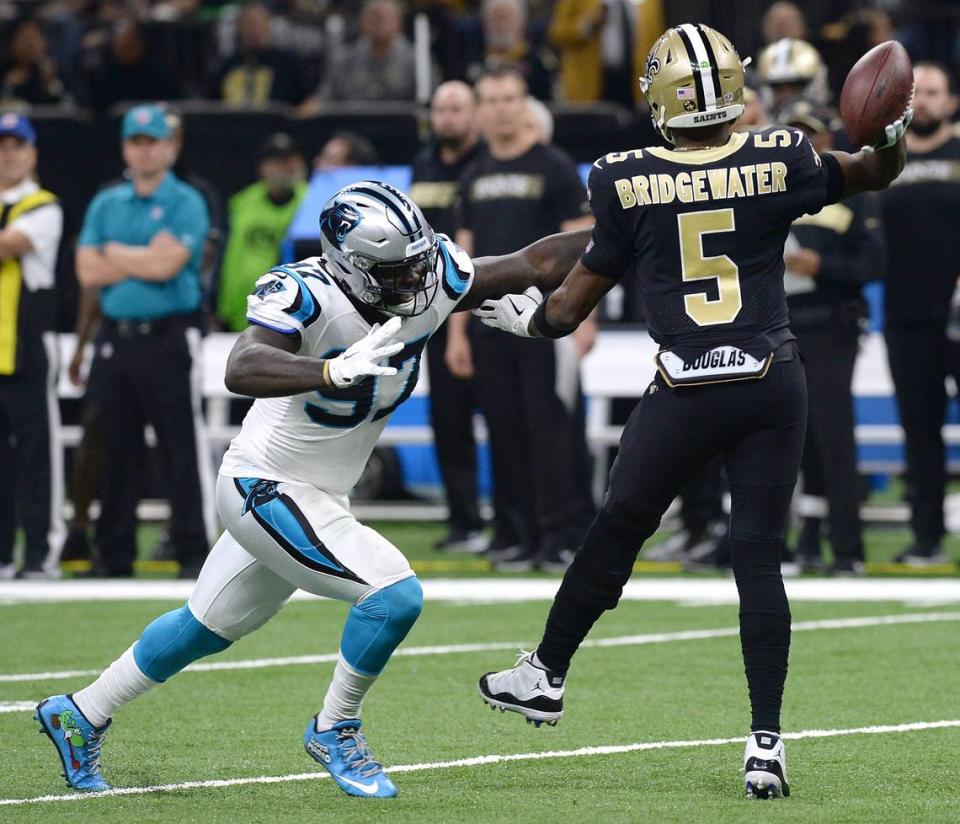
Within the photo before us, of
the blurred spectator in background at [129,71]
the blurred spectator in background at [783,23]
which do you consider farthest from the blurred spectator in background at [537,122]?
the blurred spectator in background at [129,71]

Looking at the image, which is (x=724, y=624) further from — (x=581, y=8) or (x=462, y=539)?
(x=581, y=8)

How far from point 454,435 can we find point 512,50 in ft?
14.3

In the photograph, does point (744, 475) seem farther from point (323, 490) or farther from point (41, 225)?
point (41, 225)

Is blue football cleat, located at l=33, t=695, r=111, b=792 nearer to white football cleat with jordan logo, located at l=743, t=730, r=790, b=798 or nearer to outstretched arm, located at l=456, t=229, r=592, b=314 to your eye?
outstretched arm, located at l=456, t=229, r=592, b=314

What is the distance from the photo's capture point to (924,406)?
9.47m

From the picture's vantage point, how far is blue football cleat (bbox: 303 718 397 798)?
4914 mm

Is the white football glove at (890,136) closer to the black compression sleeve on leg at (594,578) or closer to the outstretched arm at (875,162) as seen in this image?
the outstretched arm at (875,162)

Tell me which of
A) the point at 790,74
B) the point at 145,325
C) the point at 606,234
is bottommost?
the point at 145,325

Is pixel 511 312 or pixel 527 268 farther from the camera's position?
pixel 527 268

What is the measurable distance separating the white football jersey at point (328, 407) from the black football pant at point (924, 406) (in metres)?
4.69

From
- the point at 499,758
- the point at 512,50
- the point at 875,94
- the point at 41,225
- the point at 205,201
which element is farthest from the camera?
the point at 512,50

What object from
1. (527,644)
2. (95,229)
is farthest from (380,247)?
(95,229)

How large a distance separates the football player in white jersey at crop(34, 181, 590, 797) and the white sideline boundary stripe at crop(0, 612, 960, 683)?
1824 mm

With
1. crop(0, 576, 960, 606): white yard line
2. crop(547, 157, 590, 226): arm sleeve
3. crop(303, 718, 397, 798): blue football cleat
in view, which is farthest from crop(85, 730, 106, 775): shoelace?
crop(547, 157, 590, 226): arm sleeve
